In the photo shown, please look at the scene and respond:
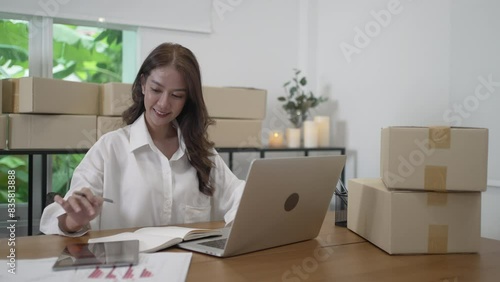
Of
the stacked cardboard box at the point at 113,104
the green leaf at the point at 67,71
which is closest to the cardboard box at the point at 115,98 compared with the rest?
the stacked cardboard box at the point at 113,104

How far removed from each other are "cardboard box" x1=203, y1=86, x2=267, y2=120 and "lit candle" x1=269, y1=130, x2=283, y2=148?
323 millimetres

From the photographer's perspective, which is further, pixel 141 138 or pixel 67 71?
pixel 67 71

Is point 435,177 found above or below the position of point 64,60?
below

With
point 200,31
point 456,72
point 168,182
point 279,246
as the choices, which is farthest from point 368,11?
point 279,246

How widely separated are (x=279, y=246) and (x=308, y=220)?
4.2 inches

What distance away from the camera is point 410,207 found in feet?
3.48

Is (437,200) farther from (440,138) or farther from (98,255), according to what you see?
(98,255)

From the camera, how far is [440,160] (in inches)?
41.1

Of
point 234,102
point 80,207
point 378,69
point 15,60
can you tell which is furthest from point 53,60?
point 378,69

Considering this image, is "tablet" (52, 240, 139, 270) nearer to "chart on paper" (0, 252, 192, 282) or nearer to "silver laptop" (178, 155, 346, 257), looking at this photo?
"chart on paper" (0, 252, 192, 282)

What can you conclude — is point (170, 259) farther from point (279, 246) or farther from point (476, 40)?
point (476, 40)

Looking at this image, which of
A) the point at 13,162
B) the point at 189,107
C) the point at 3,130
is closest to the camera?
the point at 189,107

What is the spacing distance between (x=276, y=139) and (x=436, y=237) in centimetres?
190

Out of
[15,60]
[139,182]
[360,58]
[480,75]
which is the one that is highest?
[360,58]
